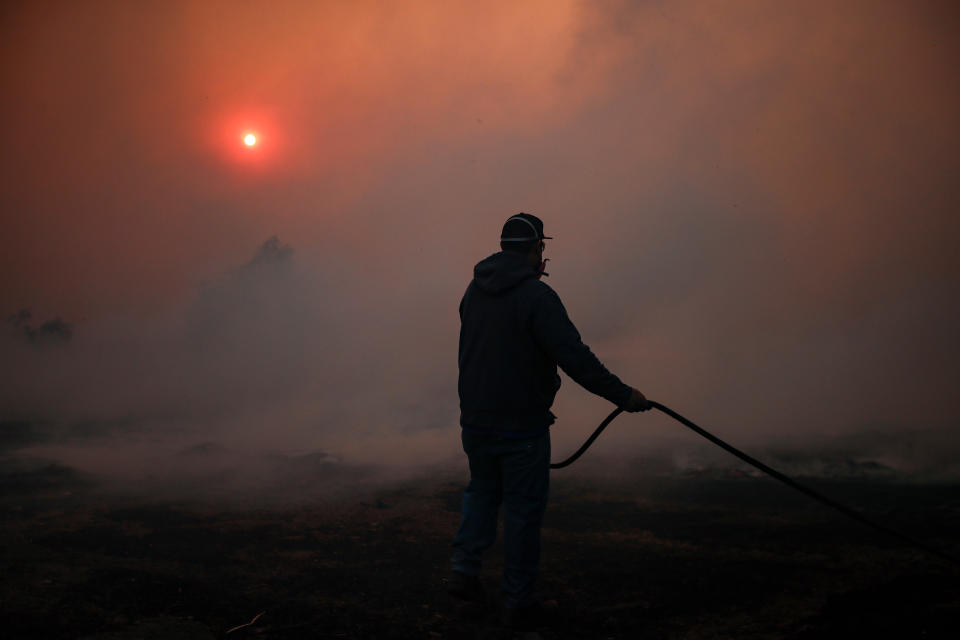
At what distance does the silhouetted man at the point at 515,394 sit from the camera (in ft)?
11.2

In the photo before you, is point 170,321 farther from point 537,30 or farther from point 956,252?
point 956,252

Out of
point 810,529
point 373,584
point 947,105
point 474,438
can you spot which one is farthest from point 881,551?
point 947,105

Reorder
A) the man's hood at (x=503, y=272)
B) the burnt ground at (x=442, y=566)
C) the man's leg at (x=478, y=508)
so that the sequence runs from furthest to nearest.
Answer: the man's leg at (x=478, y=508) → the man's hood at (x=503, y=272) → the burnt ground at (x=442, y=566)

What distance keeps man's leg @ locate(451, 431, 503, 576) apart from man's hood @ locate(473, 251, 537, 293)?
732 mm

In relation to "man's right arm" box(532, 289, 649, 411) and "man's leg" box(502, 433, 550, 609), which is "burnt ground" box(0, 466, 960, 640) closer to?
"man's leg" box(502, 433, 550, 609)

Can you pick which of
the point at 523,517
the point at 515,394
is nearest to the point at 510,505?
the point at 523,517

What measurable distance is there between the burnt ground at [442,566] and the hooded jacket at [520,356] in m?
0.99

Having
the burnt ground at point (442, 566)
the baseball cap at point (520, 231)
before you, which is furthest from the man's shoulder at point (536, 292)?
the burnt ground at point (442, 566)

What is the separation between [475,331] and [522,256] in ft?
1.41

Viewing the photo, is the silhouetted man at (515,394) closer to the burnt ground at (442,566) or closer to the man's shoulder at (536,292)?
the man's shoulder at (536,292)

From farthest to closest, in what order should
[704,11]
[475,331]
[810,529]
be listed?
[704,11]
[810,529]
[475,331]

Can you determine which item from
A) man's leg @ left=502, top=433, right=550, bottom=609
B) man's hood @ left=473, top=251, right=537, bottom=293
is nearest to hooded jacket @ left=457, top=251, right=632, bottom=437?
man's hood @ left=473, top=251, right=537, bottom=293

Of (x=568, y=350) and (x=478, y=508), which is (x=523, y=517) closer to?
(x=478, y=508)

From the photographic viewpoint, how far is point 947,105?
413 inches
